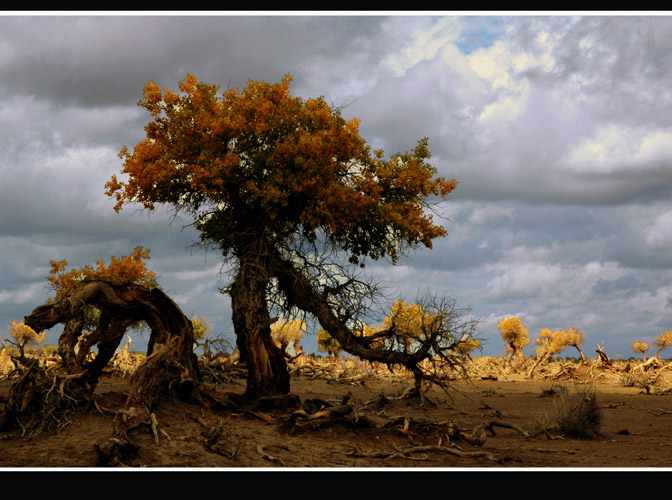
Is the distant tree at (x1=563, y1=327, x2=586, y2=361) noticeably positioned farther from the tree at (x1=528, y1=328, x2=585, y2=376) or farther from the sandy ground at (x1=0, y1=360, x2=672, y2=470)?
the sandy ground at (x1=0, y1=360, x2=672, y2=470)

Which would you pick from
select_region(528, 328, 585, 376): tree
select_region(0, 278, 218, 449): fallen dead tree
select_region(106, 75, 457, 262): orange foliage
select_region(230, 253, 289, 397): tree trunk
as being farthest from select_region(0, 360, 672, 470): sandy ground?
select_region(528, 328, 585, 376): tree

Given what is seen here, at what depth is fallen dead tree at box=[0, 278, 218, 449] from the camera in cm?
1191

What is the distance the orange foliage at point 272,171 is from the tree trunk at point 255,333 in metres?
1.07

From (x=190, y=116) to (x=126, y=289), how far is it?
440 centimetres

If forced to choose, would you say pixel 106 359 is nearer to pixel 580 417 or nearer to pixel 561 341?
pixel 580 417

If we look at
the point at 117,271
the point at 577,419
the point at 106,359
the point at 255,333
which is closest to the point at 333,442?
the point at 255,333

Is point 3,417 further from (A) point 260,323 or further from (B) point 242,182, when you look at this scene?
(B) point 242,182

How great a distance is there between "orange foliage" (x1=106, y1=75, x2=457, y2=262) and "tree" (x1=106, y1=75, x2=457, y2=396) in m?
0.03

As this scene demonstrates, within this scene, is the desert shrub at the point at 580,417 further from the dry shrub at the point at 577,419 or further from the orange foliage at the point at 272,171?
the orange foliage at the point at 272,171

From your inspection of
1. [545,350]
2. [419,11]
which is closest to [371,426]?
[419,11]

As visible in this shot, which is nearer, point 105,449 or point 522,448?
point 105,449

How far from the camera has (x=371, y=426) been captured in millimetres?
13250

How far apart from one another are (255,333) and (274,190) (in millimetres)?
3468

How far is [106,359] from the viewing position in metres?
14.1
